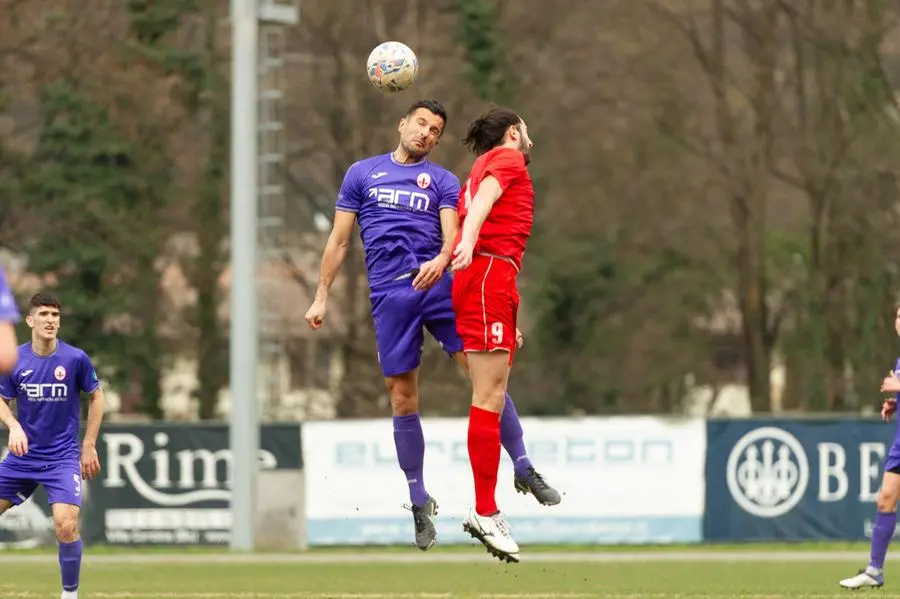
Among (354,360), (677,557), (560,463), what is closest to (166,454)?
(560,463)

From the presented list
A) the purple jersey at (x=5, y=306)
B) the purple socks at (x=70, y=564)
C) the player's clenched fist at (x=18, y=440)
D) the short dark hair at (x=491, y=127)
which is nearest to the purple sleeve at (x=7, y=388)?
the player's clenched fist at (x=18, y=440)

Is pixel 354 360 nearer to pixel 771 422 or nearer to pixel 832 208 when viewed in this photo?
pixel 832 208

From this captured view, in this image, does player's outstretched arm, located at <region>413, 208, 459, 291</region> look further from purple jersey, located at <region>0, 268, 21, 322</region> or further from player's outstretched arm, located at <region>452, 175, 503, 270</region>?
purple jersey, located at <region>0, 268, 21, 322</region>

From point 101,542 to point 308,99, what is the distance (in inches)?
615

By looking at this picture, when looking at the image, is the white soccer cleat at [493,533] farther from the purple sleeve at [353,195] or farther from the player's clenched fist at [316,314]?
the purple sleeve at [353,195]

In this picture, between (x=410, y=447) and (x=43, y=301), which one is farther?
(x=43, y=301)

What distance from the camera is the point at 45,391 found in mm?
12352

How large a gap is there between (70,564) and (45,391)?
47.4 inches

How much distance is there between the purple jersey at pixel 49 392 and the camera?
12312 mm

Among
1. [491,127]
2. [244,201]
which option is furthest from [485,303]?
[244,201]

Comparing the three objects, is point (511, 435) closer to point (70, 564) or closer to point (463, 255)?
point (463, 255)

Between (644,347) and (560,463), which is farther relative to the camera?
(644,347)

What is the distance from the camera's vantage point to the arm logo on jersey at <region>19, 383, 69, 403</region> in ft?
40.4

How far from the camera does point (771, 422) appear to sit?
2158 cm
